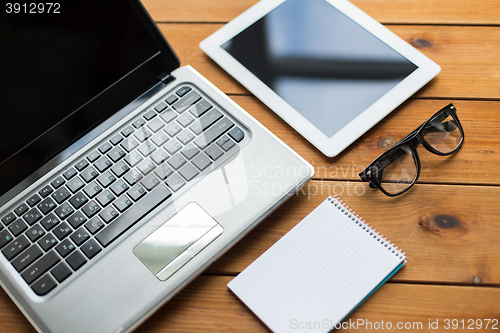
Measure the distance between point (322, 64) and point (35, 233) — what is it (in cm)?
53

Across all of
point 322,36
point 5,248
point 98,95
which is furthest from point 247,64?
point 5,248

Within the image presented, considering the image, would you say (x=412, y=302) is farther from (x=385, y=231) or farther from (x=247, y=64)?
(x=247, y=64)

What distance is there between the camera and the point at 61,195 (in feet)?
1.88

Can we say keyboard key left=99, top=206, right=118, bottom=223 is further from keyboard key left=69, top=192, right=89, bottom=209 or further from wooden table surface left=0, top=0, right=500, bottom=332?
wooden table surface left=0, top=0, right=500, bottom=332

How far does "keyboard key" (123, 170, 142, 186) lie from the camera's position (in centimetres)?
58

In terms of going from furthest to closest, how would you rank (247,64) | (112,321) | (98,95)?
1. (247,64)
2. (98,95)
3. (112,321)

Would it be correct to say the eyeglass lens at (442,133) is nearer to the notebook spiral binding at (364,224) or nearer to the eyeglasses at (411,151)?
the eyeglasses at (411,151)

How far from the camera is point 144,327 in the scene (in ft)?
1.79

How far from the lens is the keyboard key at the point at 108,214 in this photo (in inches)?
21.9

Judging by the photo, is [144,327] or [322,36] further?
[322,36]

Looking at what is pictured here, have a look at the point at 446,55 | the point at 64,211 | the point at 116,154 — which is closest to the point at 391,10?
the point at 446,55

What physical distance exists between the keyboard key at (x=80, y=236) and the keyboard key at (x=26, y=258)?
0.15 feet

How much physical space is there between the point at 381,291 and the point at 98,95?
51 centimetres

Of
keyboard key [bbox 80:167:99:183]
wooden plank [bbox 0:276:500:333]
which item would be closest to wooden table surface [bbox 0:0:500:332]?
wooden plank [bbox 0:276:500:333]
